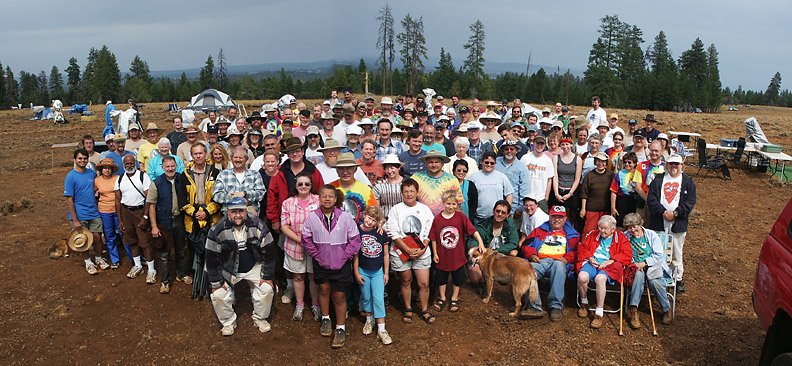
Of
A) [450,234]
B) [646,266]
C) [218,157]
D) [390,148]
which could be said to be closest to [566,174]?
[646,266]

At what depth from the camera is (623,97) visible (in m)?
62.5

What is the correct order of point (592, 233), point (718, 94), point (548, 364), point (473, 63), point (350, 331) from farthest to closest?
point (473, 63)
point (718, 94)
point (592, 233)
point (350, 331)
point (548, 364)

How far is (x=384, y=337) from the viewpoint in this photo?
5141 mm

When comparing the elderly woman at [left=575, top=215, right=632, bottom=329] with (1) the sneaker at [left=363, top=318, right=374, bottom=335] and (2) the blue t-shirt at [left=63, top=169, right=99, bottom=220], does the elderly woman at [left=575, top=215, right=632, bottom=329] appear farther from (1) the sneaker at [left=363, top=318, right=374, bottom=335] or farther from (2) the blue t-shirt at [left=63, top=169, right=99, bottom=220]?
(2) the blue t-shirt at [left=63, top=169, right=99, bottom=220]

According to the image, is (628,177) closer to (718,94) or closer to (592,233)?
(592,233)

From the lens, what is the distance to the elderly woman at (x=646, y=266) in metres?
5.46

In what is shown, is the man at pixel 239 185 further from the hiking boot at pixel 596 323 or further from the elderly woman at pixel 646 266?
the elderly woman at pixel 646 266

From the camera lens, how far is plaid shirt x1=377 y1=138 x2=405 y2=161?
7.48m

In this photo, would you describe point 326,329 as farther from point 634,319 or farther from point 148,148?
point 148,148

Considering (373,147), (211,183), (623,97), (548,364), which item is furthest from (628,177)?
(623,97)

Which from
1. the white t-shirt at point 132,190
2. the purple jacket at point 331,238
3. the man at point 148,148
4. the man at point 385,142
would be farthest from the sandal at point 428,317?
the man at point 148,148

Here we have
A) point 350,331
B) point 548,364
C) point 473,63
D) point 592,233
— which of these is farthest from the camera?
point 473,63

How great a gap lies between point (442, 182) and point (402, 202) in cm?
Answer: 65

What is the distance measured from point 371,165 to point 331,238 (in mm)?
1759
